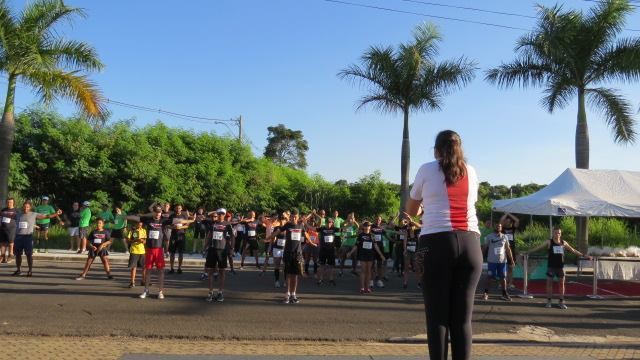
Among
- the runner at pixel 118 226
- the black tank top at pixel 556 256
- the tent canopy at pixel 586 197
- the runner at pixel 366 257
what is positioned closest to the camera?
the black tank top at pixel 556 256

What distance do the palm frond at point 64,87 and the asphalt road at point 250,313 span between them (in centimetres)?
638

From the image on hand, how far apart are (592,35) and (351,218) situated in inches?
417

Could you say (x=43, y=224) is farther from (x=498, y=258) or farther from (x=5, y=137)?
(x=498, y=258)

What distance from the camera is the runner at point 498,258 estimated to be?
12719 millimetres

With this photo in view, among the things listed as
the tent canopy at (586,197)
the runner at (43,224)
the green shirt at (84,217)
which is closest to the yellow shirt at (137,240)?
the runner at (43,224)

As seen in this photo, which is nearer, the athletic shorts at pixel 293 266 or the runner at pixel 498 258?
the athletic shorts at pixel 293 266

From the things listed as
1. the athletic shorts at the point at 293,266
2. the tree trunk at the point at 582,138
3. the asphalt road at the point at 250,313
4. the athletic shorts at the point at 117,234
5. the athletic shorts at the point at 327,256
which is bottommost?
the asphalt road at the point at 250,313

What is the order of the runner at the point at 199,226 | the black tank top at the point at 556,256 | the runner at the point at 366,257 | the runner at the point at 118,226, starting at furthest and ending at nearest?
1. the runner at the point at 118,226
2. the runner at the point at 199,226
3. the runner at the point at 366,257
4. the black tank top at the point at 556,256

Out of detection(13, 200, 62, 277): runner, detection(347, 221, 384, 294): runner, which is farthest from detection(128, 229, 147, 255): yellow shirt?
detection(347, 221, 384, 294): runner

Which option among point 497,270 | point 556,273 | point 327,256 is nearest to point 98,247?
point 327,256

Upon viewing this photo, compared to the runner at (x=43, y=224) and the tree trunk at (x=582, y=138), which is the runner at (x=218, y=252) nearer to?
the runner at (x=43, y=224)

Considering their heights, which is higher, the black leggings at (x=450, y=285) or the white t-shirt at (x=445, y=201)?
the white t-shirt at (x=445, y=201)

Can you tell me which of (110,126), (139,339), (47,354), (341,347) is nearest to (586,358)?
(341,347)

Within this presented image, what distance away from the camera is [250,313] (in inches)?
392
